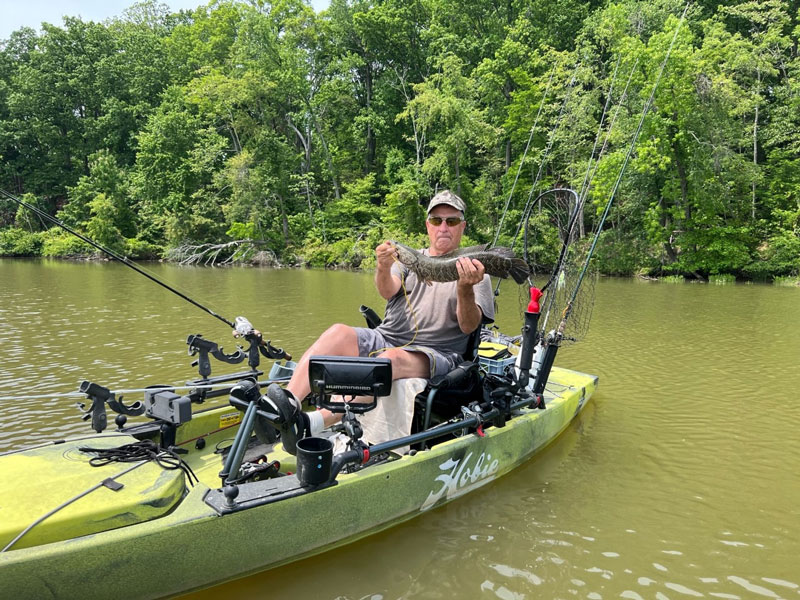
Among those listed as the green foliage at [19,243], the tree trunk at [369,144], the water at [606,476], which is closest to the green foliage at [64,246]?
the green foliage at [19,243]

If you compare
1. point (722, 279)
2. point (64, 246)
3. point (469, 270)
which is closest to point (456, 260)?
point (469, 270)

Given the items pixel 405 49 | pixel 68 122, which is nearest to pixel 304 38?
pixel 405 49

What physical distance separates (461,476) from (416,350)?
1.01 meters

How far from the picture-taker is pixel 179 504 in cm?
288

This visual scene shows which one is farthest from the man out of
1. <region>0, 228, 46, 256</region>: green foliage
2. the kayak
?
<region>0, 228, 46, 256</region>: green foliage

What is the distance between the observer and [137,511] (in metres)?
2.69

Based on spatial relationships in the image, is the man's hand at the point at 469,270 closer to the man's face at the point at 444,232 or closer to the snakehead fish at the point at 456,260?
the snakehead fish at the point at 456,260

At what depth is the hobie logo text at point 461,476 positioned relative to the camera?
12.7 feet

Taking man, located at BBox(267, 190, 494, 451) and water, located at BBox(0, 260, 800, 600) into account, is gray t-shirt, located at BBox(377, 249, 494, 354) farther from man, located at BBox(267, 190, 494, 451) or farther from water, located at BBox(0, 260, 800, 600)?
water, located at BBox(0, 260, 800, 600)

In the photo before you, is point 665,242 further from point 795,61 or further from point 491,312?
point 491,312

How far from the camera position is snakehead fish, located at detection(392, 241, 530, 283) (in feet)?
12.6

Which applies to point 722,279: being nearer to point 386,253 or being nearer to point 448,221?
point 448,221

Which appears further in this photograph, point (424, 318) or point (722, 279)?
point (722, 279)

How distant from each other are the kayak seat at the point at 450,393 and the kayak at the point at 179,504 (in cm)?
19
